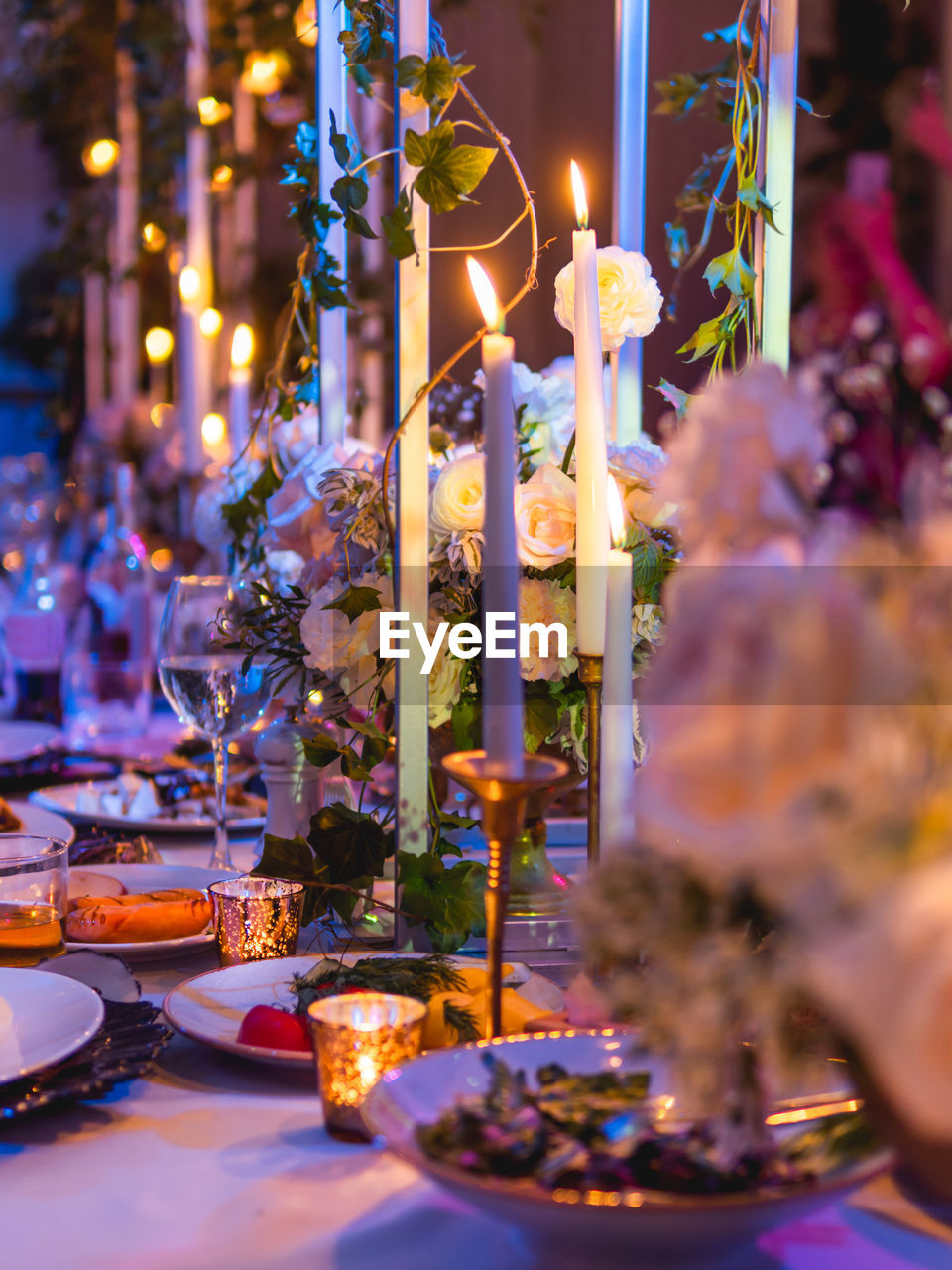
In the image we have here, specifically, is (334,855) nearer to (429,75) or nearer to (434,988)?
(434,988)

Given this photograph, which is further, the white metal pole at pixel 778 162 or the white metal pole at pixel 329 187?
the white metal pole at pixel 329 187

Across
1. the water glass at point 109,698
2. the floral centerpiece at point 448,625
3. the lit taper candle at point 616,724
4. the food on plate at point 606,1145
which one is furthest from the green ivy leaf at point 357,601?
the water glass at point 109,698

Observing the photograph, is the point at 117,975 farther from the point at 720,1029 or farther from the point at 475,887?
the point at 720,1029

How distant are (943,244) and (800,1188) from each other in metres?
4.23

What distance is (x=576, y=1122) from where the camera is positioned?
53 cm

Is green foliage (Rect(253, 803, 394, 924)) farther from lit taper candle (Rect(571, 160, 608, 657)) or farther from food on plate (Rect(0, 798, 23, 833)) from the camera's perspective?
food on plate (Rect(0, 798, 23, 833))

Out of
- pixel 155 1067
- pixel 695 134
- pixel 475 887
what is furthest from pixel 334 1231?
pixel 695 134

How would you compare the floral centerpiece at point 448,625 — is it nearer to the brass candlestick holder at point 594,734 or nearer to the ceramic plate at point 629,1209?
the brass candlestick holder at point 594,734

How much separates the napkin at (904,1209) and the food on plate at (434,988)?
195 mm

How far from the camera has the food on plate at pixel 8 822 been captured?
1.21 metres

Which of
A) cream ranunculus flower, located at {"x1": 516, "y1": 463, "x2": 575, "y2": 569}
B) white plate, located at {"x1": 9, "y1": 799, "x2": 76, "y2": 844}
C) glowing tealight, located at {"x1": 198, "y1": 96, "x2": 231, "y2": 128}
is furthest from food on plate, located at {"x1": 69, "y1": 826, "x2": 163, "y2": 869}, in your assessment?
glowing tealight, located at {"x1": 198, "y1": 96, "x2": 231, "y2": 128}

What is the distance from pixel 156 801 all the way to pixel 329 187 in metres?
0.65

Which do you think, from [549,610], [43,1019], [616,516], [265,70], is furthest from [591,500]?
[265,70]

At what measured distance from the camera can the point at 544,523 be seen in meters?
0.91
